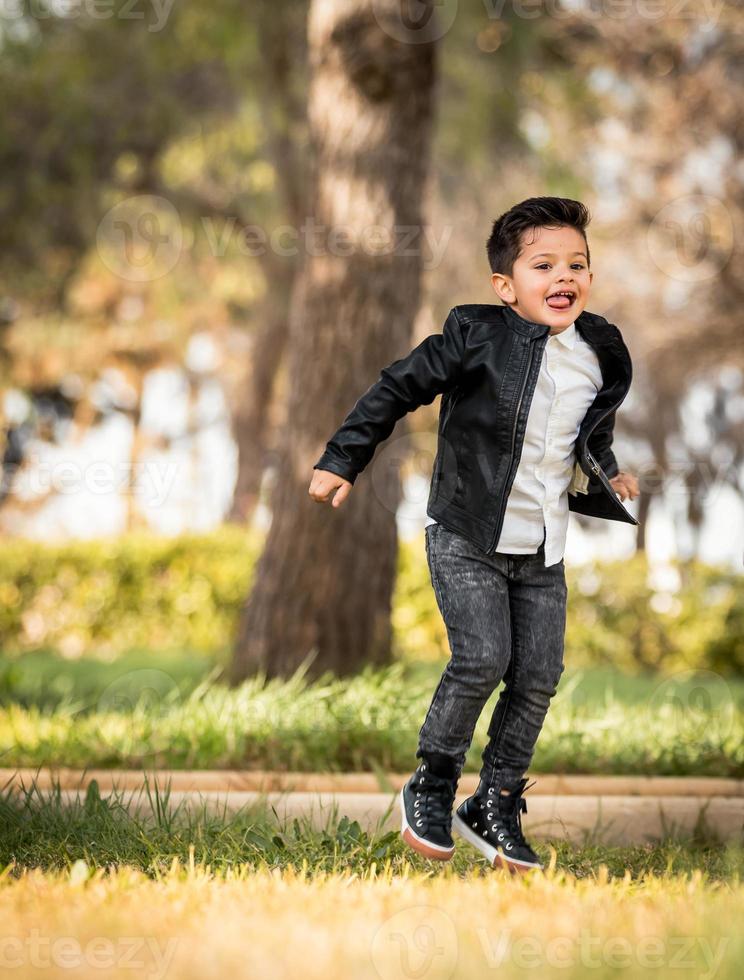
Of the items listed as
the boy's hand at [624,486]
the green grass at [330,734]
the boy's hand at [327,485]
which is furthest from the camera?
the green grass at [330,734]

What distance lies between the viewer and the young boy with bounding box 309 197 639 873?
288 centimetres

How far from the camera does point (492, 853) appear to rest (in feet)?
9.37

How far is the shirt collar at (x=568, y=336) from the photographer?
300cm

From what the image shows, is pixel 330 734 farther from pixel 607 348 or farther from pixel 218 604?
pixel 218 604

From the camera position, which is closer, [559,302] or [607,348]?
[559,302]

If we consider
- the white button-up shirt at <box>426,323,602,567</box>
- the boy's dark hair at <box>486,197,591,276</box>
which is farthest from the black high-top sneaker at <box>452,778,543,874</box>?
the boy's dark hair at <box>486,197,591,276</box>

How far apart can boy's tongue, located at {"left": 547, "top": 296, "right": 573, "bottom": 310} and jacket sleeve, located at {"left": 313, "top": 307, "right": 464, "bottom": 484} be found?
0.26 meters

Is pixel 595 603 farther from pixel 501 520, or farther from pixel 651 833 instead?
pixel 501 520

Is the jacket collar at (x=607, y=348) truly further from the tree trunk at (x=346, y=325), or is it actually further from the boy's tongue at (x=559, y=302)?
the tree trunk at (x=346, y=325)

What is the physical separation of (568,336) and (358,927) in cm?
170

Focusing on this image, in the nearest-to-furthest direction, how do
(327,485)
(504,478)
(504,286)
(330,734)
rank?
1. (327,485)
2. (504,478)
3. (504,286)
4. (330,734)

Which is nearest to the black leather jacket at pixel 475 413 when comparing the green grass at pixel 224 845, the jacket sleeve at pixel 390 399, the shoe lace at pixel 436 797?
the jacket sleeve at pixel 390 399

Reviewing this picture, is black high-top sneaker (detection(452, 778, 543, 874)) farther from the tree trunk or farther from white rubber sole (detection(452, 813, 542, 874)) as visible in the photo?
the tree trunk

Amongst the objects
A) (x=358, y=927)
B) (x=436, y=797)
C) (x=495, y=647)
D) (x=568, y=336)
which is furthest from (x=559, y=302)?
(x=358, y=927)
